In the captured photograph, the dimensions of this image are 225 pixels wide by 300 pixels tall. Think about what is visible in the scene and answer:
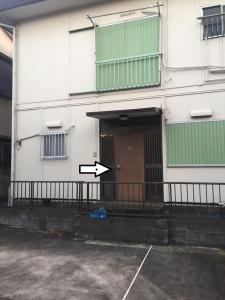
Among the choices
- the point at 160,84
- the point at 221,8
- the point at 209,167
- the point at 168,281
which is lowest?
the point at 168,281

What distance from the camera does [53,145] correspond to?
8.80 metres

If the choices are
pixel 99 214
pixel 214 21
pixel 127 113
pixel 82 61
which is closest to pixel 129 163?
pixel 127 113

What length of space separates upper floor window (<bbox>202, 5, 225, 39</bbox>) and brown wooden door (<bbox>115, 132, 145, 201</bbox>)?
309 centimetres

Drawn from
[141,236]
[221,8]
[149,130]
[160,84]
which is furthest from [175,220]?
[221,8]

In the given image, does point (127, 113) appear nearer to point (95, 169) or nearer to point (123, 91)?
point (123, 91)

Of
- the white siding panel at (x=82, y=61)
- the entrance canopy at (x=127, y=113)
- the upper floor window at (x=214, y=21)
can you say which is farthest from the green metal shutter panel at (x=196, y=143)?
the white siding panel at (x=82, y=61)

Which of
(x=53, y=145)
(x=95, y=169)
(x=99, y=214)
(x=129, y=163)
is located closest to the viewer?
(x=99, y=214)

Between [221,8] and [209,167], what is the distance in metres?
3.99

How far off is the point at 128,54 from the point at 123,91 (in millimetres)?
1021

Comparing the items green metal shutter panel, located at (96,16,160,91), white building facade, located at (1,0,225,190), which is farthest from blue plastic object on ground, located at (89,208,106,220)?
green metal shutter panel, located at (96,16,160,91)

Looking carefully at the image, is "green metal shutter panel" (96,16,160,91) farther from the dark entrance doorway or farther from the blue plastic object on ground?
the blue plastic object on ground

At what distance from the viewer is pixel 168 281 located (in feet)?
14.7

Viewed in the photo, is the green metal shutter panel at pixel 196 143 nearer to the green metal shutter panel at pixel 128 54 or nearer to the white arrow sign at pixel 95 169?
the green metal shutter panel at pixel 128 54

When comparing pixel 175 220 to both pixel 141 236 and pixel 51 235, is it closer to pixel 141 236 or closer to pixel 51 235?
→ pixel 141 236
